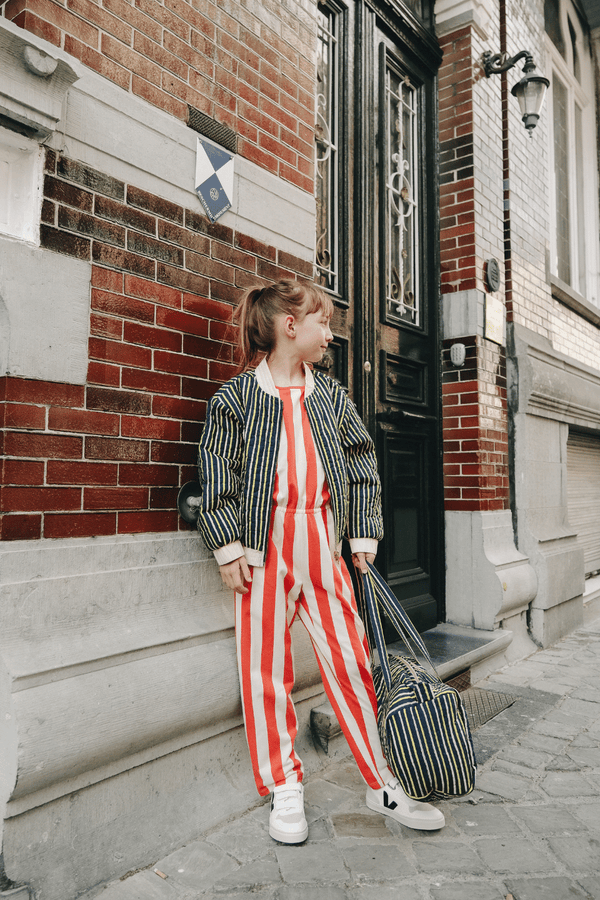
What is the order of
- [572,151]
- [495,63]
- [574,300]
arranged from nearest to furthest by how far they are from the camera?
1. [495,63]
2. [574,300]
3. [572,151]

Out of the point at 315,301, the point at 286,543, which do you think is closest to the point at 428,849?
the point at 286,543

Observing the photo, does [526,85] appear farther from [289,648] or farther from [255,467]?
[289,648]

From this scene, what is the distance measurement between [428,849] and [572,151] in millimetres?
7187

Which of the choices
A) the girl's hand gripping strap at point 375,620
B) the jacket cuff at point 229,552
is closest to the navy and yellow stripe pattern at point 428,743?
the girl's hand gripping strap at point 375,620

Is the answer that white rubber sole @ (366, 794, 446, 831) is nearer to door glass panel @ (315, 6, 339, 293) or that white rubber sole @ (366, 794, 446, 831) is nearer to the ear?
the ear

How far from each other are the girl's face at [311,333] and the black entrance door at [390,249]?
1159 millimetres

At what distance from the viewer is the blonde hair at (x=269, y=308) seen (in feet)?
7.98

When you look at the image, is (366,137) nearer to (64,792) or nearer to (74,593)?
(74,593)

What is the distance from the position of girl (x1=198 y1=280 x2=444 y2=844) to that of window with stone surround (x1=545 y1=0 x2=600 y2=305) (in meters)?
4.67

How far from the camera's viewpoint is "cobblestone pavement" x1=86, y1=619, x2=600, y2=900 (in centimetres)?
193

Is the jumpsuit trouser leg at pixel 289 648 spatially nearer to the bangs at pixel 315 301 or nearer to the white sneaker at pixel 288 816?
the white sneaker at pixel 288 816

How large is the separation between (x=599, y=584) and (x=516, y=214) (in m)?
3.64

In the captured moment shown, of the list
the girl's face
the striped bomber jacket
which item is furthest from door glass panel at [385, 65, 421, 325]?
the striped bomber jacket

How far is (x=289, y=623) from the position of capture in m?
2.42
